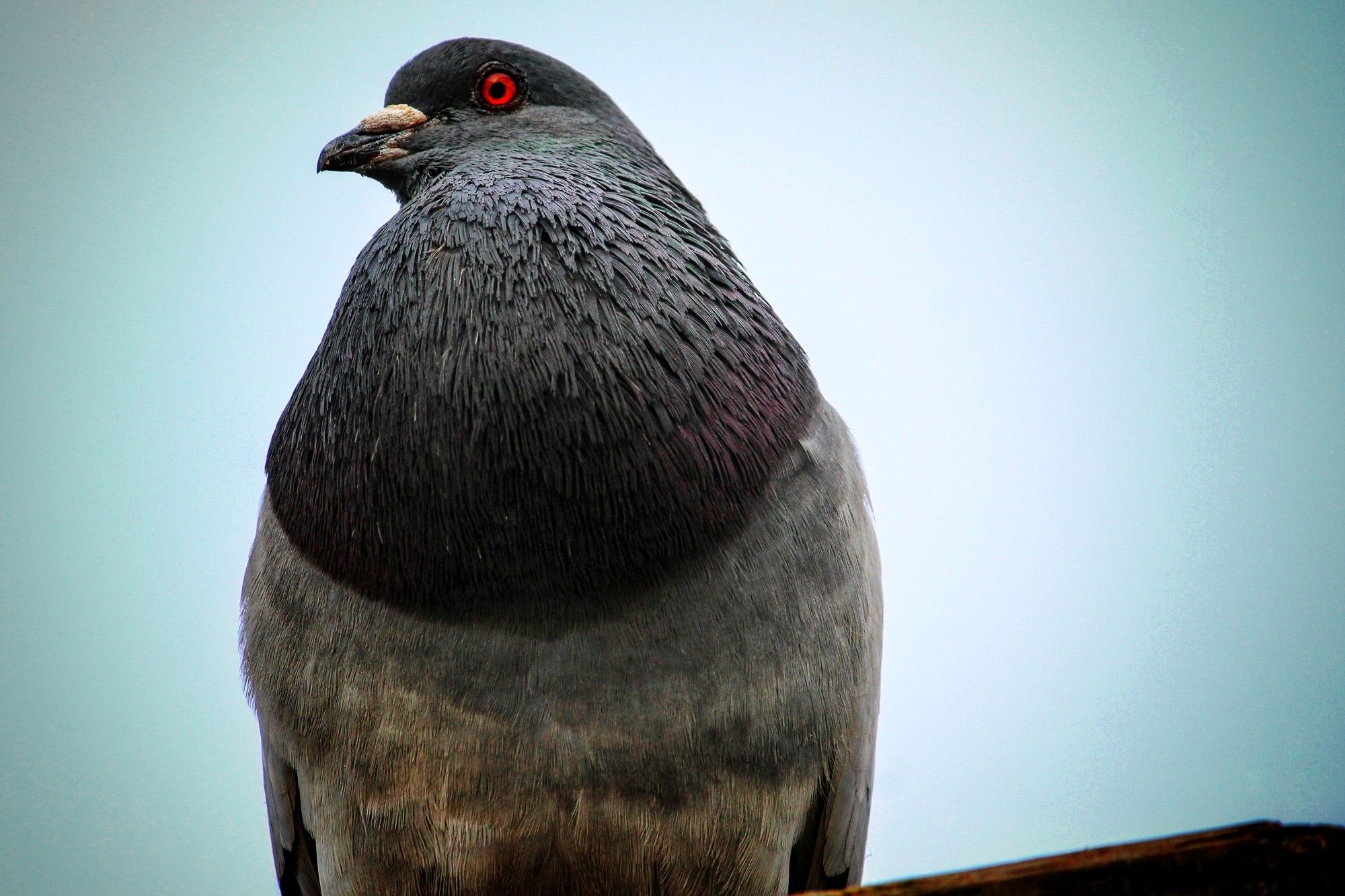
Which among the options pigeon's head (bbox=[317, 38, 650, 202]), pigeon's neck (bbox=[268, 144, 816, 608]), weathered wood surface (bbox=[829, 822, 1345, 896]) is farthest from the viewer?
pigeon's head (bbox=[317, 38, 650, 202])

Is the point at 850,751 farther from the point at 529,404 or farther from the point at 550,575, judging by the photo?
the point at 529,404

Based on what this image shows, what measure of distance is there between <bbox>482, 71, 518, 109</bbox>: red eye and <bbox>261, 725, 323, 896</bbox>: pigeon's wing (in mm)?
1409

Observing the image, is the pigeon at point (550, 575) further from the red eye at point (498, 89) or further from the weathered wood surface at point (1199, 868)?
the weathered wood surface at point (1199, 868)

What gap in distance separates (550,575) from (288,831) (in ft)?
3.10

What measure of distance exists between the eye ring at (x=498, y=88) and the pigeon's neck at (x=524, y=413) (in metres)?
0.50

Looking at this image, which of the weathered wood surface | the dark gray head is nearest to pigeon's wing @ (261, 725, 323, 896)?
the dark gray head

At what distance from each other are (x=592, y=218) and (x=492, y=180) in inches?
9.1

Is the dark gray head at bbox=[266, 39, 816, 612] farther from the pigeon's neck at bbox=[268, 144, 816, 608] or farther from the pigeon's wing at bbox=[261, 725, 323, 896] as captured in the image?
the pigeon's wing at bbox=[261, 725, 323, 896]

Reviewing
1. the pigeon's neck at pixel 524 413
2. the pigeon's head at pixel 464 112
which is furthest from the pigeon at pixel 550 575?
the pigeon's head at pixel 464 112

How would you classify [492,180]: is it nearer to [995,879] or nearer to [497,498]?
[497,498]

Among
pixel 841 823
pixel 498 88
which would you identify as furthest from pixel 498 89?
pixel 841 823

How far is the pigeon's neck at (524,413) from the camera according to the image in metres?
1.78

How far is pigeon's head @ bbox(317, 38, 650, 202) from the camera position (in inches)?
94.5

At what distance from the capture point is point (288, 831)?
225 cm
